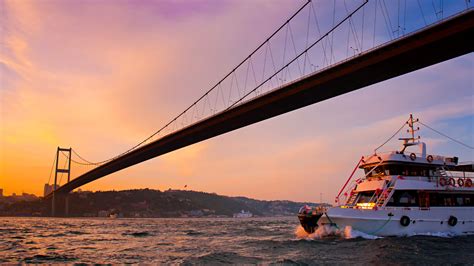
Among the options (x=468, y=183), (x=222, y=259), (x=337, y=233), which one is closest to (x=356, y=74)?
(x=337, y=233)

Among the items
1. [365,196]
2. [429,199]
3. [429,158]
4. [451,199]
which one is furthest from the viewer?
[429,158]

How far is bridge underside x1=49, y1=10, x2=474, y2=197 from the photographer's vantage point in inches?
902

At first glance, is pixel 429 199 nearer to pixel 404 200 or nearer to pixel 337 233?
pixel 404 200

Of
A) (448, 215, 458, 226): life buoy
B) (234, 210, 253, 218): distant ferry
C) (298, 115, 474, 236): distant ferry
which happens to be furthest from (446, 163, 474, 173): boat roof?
(234, 210, 253, 218): distant ferry

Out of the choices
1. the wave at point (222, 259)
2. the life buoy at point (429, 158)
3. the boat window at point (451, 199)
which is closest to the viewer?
the wave at point (222, 259)

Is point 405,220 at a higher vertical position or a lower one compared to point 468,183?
→ lower

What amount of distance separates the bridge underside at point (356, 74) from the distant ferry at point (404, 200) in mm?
→ 5601

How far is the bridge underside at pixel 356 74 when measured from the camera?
22.9 meters

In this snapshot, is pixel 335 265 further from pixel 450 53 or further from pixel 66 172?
pixel 66 172

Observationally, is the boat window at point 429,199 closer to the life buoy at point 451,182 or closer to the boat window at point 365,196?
the life buoy at point 451,182

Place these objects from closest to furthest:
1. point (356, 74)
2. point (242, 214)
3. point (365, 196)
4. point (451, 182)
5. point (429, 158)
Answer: point (365, 196), point (356, 74), point (429, 158), point (451, 182), point (242, 214)

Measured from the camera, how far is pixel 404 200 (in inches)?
1043

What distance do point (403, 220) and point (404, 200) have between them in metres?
1.52

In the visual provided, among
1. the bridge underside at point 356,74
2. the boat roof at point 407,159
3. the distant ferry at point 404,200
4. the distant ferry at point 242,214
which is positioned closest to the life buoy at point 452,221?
the distant ferry at point 404,200
